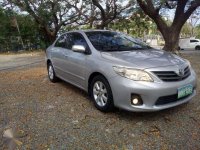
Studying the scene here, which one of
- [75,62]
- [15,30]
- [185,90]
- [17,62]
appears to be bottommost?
[17,62]

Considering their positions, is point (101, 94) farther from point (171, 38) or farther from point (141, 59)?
point (171, 38)

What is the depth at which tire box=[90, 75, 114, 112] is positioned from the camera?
157 inches

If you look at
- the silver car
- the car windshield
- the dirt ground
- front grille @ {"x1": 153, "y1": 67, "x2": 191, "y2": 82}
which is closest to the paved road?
the dirt ground

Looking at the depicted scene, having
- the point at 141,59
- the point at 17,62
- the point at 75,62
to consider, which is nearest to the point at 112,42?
the point at 75,62

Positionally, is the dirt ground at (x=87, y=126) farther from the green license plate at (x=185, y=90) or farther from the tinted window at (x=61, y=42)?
the tinted window at (x=61, y=42)

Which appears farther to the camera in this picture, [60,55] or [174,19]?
[174,19]

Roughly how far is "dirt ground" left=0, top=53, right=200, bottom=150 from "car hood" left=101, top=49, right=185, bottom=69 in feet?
2.97

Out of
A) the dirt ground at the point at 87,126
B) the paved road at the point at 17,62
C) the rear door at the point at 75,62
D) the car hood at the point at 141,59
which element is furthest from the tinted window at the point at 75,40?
the paved road at the point at 17,62

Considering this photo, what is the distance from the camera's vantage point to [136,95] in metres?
3.66

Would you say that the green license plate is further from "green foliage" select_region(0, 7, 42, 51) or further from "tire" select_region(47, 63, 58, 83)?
"green foliage" select_region(0, 7, 42, 51)

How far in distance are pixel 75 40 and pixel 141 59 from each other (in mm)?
1941

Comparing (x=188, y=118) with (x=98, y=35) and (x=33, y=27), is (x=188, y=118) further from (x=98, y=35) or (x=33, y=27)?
(x=33, y=27)

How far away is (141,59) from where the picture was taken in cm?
400

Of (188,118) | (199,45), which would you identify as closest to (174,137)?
(188,118)
